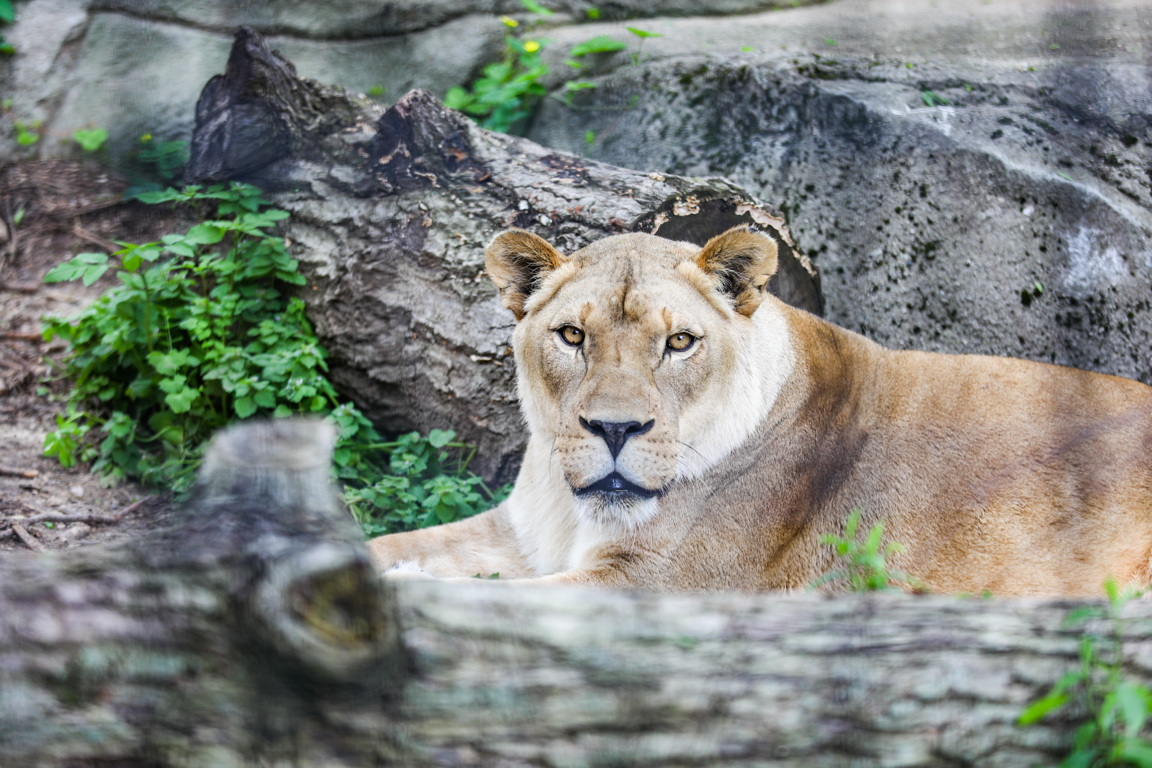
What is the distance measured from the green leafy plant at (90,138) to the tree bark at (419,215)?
2218 millimetres

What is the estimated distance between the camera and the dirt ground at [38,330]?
4.58 metres

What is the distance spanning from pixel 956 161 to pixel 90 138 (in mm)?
6586

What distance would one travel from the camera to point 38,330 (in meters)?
5.81

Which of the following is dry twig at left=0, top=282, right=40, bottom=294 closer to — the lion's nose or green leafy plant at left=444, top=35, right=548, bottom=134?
green leafy plant at left=444, top=35, right=548, bottom=134

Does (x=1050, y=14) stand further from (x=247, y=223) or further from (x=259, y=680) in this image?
(x=259, y=680)

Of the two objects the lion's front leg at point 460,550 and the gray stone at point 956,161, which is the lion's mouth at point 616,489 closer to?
the lion's front leg at point 460,550

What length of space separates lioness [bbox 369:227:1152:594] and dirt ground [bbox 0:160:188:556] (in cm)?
259

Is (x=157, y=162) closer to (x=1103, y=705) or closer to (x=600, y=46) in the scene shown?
(x=600, y=46)

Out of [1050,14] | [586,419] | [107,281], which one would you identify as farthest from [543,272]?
[1050,14]

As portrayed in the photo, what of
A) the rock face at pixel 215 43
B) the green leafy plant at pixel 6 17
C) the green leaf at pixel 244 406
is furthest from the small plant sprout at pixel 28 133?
the green leaf at pixel 244 406

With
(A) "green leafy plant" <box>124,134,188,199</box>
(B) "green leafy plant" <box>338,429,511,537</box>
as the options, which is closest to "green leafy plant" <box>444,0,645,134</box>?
(A) "green leafy plant" <box>124,134,188,199</box>

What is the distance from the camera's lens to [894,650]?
197 cm

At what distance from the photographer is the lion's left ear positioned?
11.7 feet

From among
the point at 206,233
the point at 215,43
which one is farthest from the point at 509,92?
the point at 206,233
